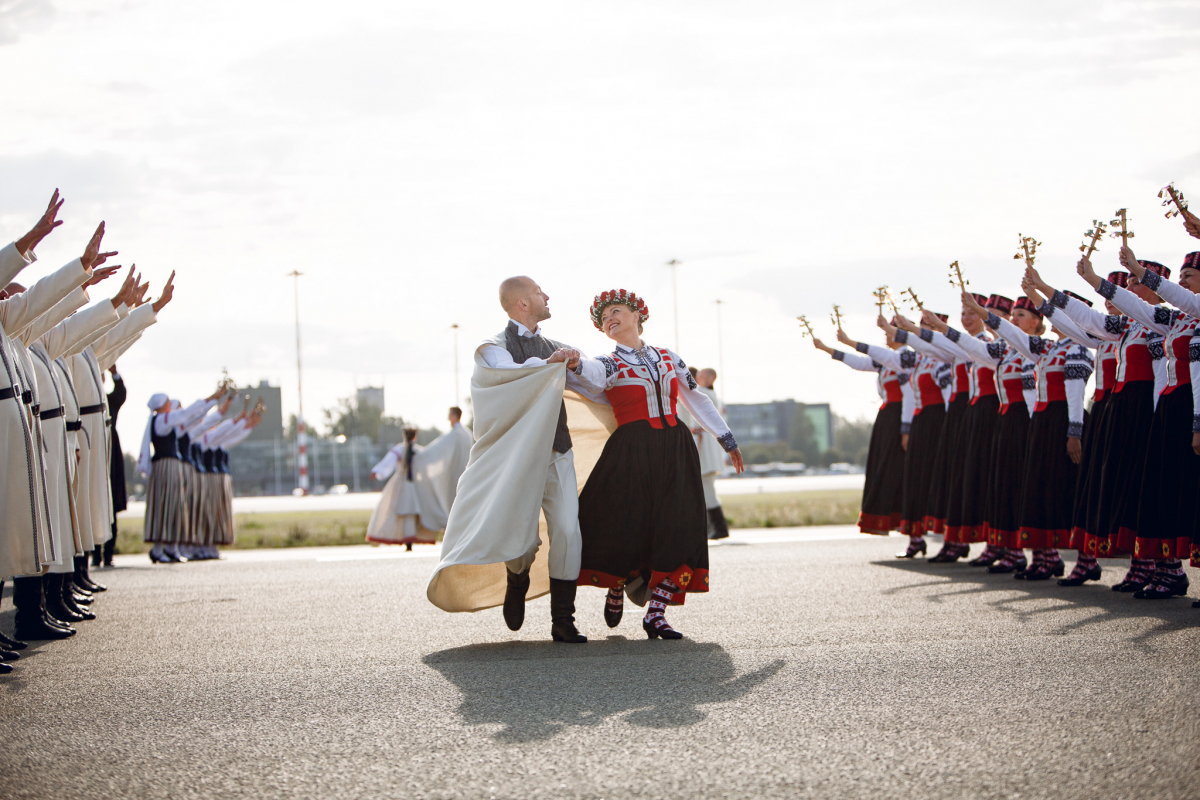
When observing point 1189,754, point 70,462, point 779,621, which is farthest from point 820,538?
point 1189,754

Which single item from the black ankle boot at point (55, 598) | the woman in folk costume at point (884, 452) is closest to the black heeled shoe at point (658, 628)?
the black ankle boot at point (55, 598)

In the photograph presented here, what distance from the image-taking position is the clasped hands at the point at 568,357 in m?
6.38

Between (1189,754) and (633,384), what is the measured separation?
3.87 m

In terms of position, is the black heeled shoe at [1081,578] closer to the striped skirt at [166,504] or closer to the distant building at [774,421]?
the striped skirt at [166,504]

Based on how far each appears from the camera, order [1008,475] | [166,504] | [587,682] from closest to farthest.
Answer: [587,682]
[1008,475]
[166,504]

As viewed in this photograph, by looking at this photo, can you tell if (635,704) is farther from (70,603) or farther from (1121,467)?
(70,603)

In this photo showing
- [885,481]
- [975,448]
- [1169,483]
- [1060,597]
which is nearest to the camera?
[1169,483]

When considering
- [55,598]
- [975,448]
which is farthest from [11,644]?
[975,448]

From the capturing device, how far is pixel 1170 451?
24.2 feet

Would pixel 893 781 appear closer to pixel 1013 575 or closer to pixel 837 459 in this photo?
pixel 1013 575

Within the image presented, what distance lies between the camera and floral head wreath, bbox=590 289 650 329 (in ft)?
22.5

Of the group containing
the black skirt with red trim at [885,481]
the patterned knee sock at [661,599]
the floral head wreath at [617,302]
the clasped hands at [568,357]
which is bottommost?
the patterned knee sock at [661,599]

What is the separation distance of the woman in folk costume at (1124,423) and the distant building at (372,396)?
12124 centimetres

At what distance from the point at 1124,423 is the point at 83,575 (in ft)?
29.5
